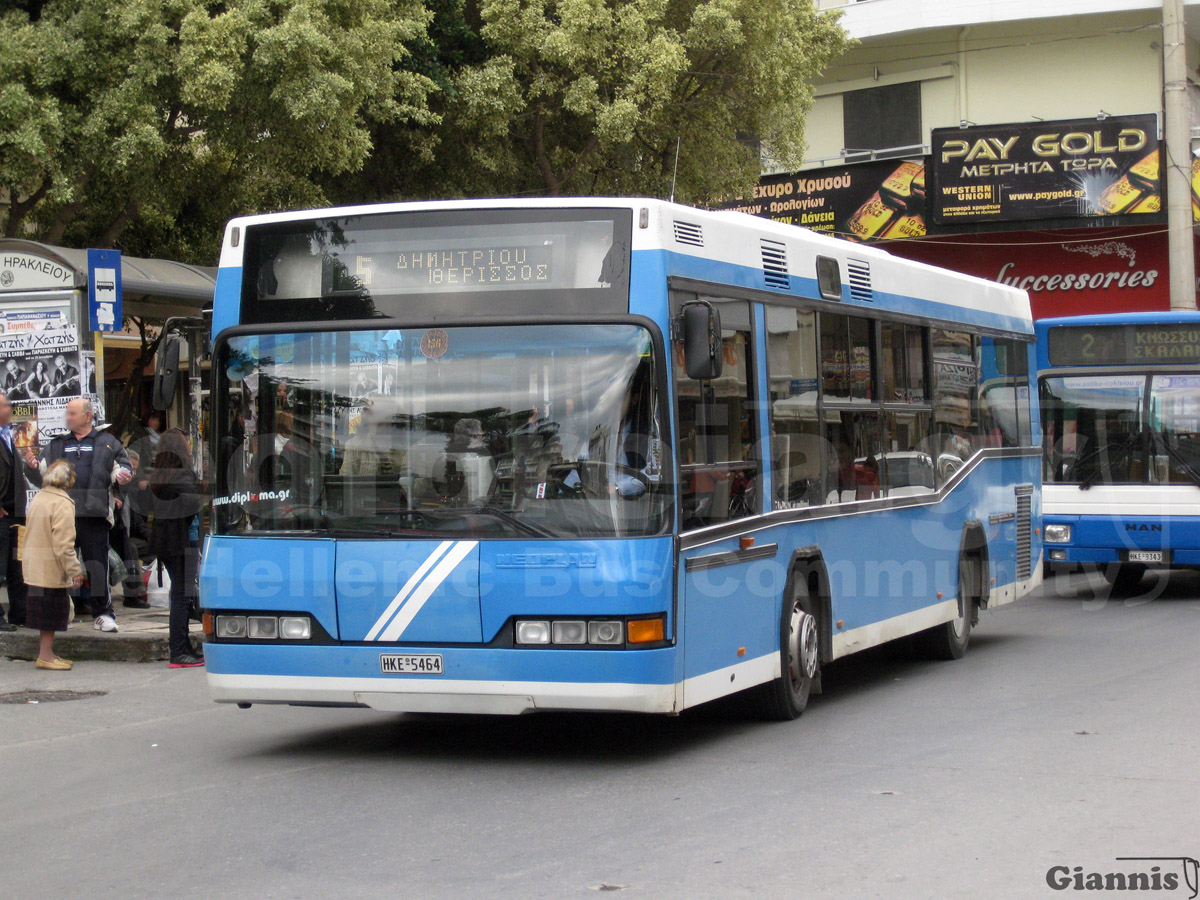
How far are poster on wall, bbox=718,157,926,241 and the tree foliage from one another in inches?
208

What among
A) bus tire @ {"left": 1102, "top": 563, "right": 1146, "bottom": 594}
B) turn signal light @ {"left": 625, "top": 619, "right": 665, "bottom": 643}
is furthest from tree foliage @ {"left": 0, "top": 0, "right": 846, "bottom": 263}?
turn signal light @ {"left": 625, "top": 619, "right": 665, "bottom": 643}

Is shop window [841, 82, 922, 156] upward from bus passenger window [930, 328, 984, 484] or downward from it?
upward

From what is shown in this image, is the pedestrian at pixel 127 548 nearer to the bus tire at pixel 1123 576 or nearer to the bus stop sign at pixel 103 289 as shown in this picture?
the bus stop sign at pixel 103 289

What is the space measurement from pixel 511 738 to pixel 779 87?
1469cm

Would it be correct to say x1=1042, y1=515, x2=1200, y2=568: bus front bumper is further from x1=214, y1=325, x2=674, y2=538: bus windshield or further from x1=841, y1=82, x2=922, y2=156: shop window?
x1=841, y1=82, x2=922, y2=156: shop window

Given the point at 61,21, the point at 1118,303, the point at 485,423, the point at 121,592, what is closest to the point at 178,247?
the point at 61,21

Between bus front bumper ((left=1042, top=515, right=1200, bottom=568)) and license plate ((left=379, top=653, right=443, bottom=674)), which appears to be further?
bus front bumper ((left=1042, top=515, right=1200, bottom=568))

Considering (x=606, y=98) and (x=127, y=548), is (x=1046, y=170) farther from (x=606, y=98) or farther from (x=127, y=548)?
(x=127, y=548)

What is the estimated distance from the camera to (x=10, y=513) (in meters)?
12.5

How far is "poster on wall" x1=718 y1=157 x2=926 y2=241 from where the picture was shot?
92.1 ft

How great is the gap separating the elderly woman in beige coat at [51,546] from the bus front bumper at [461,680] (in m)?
3.95

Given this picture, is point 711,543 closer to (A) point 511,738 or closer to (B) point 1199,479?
(A) point 511,738

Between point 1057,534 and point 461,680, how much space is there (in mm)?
10388

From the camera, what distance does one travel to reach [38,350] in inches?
518
